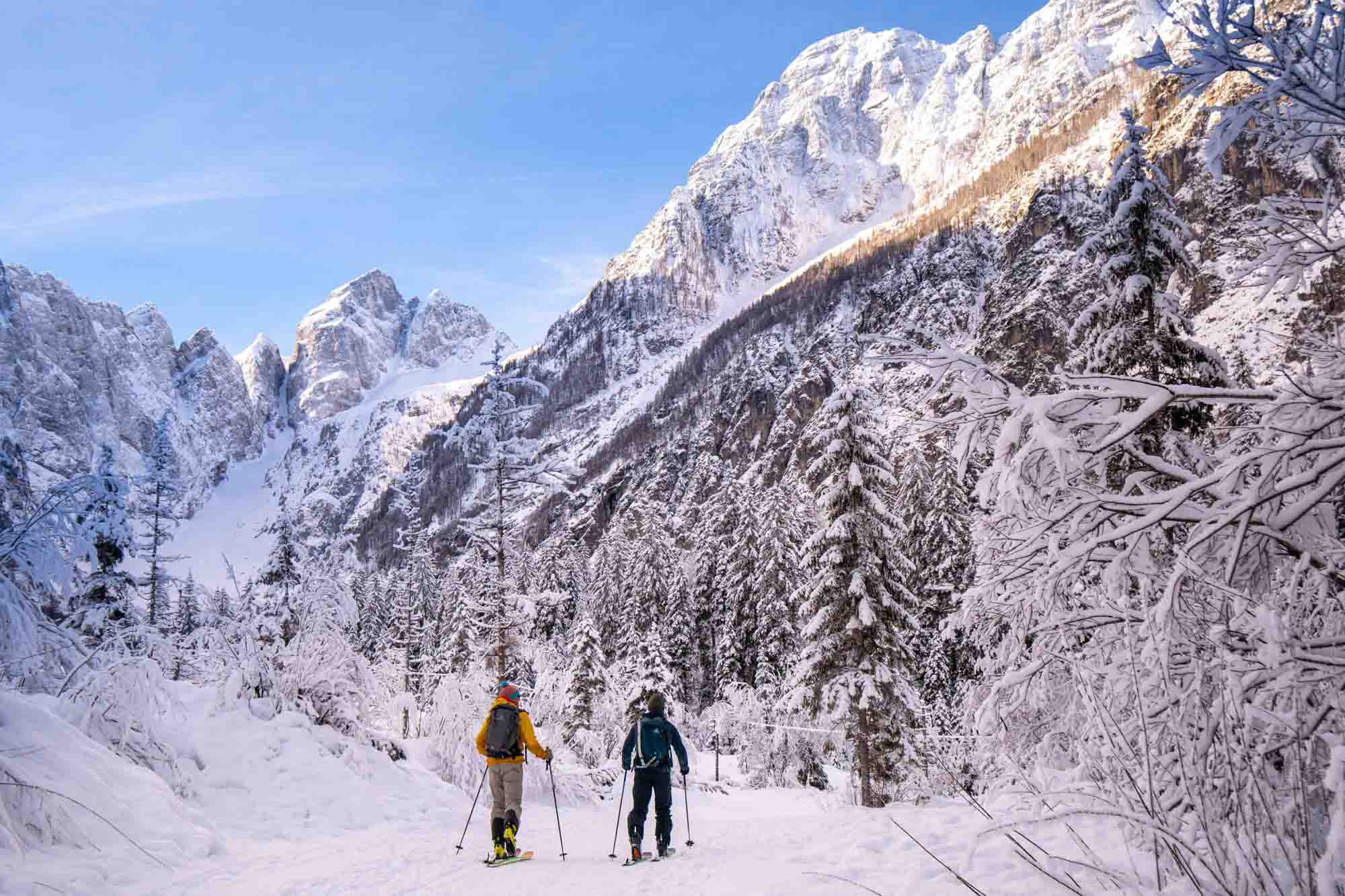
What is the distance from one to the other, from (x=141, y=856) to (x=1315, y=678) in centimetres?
842

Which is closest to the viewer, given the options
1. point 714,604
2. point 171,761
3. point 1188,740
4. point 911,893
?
point 1188,740

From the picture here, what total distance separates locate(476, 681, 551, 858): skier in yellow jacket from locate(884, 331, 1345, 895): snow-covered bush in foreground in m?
5.36

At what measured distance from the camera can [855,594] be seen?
15391mm

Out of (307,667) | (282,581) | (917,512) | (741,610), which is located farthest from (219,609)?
(917,512)

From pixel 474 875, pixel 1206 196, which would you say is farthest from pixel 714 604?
pixel 1206 196

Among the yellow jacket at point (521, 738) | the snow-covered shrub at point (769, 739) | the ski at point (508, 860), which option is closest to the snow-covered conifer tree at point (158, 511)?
the yellow jacket at point (521, 738)

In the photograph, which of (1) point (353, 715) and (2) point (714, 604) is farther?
(2) point (714, 604)

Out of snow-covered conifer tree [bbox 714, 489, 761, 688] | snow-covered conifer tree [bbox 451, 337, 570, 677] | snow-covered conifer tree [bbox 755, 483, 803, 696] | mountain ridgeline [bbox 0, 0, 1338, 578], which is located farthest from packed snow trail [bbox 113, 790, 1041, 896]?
snow-covered conifer tree [bbox 714, 489, 761, 688]

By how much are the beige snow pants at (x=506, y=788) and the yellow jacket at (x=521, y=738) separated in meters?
0.04

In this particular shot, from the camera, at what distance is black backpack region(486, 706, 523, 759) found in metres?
7.64

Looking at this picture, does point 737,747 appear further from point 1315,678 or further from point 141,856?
point 1315,678

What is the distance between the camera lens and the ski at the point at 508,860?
6973 millimetres

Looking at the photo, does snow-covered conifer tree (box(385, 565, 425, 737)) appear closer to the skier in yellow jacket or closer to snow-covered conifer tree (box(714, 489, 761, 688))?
snow-covered conifer tree (box(714, 489, 761, 688))

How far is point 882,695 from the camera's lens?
15086mm
